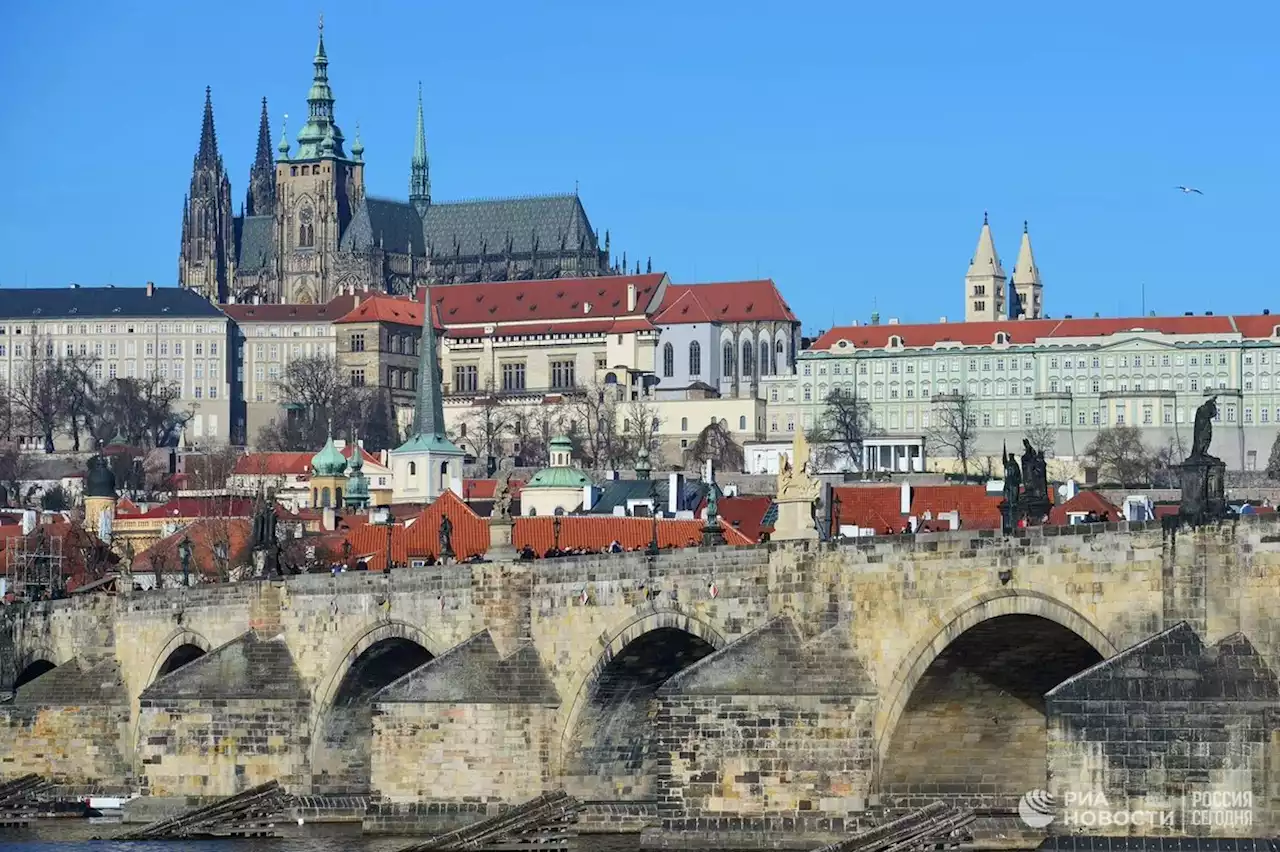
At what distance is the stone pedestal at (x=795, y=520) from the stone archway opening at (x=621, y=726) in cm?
310

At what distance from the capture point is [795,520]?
47.0m

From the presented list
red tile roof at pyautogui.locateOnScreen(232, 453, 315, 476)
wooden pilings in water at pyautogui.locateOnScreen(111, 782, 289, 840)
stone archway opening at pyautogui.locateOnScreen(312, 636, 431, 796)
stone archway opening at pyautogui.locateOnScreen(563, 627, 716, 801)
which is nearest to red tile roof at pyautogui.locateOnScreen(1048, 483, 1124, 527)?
stone archway opening at pyautogui.locateOnScreen(312, 636, 431, 796)

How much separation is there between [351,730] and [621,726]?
320 inches

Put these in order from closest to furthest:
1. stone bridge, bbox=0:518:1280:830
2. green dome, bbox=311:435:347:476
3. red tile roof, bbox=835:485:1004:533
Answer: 1. stone bridge, bbox=0:518:1280:830
2. red tile roof, bbox=835:485:1004:533
3. green dome, bbox=311:435:347:476

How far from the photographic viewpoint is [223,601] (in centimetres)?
6072

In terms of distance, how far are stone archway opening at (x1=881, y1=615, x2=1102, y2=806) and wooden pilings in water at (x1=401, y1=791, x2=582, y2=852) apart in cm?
672

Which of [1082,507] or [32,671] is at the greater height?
[1082,507]

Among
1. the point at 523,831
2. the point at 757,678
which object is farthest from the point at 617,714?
the point at 757,678

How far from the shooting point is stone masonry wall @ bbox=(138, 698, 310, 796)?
185 ft

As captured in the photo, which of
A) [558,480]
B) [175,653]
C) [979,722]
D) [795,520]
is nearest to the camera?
[979,722]

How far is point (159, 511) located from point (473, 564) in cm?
8699

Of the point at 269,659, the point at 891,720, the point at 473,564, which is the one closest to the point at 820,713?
the point at 891,720

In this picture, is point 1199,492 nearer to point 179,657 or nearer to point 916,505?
point 179,657

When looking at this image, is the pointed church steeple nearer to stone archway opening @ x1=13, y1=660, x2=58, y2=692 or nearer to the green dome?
the green dome
